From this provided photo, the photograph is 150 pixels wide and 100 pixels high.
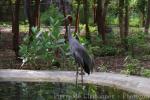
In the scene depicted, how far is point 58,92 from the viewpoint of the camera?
1205cm

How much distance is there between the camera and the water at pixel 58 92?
1129cm

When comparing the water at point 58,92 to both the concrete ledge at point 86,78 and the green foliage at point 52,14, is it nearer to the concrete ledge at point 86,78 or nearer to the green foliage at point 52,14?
the concrete ledge at point 86,78

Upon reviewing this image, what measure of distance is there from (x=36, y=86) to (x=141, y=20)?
2767 centimetres

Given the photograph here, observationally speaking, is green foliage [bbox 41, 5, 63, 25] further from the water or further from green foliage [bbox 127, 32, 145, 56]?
the water

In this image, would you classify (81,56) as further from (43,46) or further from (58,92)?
(43,46)

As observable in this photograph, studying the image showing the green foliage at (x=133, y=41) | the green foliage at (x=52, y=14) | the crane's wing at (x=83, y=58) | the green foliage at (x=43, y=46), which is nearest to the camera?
the crane's wing at (x=83, y=58)

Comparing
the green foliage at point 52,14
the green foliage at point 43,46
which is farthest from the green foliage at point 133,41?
the green foliage at point 43,46

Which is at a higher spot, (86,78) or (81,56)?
(81,56)

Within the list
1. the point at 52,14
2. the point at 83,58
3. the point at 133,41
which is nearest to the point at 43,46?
the point at 52,14

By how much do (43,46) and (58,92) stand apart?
436 cm

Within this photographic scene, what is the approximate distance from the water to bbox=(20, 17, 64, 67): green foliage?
257 centimetres

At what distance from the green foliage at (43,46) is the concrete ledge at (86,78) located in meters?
1.14

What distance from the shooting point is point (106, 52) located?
65.1 feet

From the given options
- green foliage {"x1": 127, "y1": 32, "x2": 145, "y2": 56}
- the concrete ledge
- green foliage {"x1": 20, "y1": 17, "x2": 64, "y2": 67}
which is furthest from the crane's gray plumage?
green foliage {"x1": 127, "y1": 32, "x2": 145, "y2": 56}
